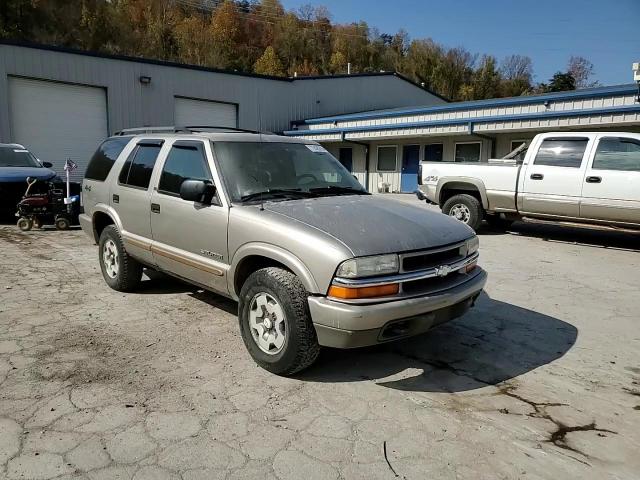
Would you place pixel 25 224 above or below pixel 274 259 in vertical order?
below

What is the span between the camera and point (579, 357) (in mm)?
4074

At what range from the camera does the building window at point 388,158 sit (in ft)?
72.7

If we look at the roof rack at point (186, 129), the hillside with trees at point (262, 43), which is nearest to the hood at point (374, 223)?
the roof rack at point (186, 129)

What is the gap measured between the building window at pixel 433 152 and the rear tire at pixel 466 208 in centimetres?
1006

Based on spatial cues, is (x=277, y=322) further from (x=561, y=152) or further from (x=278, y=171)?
(x=561, y=152)

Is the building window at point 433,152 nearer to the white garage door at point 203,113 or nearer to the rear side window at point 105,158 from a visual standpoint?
the white garage door at point 203,113

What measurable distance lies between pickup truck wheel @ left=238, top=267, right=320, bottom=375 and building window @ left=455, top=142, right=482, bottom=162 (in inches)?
671

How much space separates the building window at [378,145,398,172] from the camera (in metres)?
22.2

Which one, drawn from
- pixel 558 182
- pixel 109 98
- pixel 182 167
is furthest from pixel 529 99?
pixel 109 98

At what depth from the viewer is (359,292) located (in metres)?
3.16

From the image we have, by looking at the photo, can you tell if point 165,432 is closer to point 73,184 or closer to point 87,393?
point 87,393

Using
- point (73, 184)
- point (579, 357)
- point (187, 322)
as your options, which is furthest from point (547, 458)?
point (73, 184)

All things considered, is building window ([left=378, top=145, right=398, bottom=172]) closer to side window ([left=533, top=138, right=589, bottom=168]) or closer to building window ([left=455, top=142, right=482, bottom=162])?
building window ([left=455, top=142, right=482, bottom=162])

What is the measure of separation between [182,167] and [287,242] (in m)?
1.73
